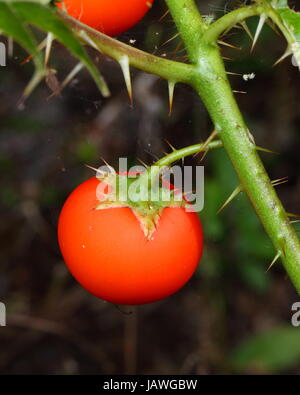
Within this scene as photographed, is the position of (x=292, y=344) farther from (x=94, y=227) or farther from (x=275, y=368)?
(x=94, y=227)

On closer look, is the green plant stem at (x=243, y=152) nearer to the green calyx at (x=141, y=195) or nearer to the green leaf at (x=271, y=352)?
the green calyx at (x=141, y=195)

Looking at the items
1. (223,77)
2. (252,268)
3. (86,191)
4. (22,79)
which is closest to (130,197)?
(86,191)

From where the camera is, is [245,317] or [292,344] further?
[245,317]

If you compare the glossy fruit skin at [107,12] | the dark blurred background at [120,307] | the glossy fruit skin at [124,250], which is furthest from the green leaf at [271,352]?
the glossy fruit skin at [107,12]

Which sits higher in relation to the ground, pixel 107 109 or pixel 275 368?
pixel 107 109

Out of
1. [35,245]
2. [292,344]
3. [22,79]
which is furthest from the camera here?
[35,245]

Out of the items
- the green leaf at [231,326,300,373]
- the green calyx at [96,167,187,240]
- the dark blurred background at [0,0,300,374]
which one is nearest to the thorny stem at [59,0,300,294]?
the green calyx at [96,167,187,240]
